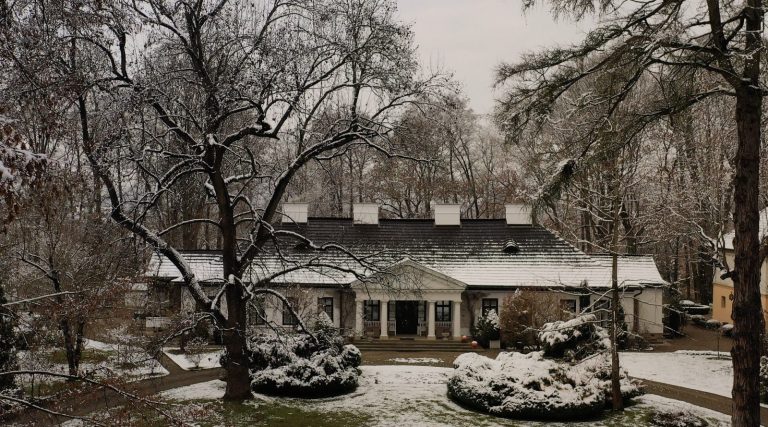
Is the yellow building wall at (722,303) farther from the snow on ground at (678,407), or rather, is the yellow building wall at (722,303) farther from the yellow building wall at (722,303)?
the snow on ground at (678,407)

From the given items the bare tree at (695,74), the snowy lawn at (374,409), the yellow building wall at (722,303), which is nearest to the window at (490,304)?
the snowy lawn at (374,409)

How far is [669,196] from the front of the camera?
Answer: 26344 millimetres

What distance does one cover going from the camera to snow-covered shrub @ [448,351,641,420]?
59.2 ft

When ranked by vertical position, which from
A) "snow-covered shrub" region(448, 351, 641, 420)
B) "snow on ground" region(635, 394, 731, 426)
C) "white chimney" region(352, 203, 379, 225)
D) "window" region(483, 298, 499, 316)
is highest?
"white chimney" region(352, 203, 379, 225)

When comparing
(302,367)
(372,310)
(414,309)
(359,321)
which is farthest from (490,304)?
(302,367)

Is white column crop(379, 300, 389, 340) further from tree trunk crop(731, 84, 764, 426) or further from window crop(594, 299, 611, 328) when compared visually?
tree trunk crop(731, 84, 764, 426)

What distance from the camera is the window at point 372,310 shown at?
32.4 meters

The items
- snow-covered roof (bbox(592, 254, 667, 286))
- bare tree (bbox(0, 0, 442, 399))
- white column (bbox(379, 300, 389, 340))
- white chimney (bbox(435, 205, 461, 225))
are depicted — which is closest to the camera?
bare tree (bbox(0, 0, 442, 399))

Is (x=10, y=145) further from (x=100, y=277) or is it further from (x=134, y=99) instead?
(x=100, y=277)

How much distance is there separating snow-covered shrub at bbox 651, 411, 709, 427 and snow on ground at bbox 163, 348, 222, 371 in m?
15.1

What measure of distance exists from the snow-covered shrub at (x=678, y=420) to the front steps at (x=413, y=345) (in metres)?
12.2

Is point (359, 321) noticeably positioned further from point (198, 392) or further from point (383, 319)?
point (198, 392)

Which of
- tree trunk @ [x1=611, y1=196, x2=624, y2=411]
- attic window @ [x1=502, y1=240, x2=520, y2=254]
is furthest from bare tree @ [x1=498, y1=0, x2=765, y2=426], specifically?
attic window @ [x1=502, y1=240, x2=520, y2=254]

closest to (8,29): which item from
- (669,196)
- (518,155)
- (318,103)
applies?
(318,103)
